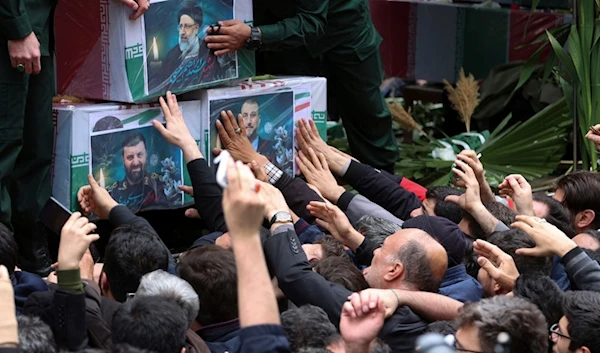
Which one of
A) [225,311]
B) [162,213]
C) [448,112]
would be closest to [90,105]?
[162,213]

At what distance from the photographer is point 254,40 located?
4.95 metres

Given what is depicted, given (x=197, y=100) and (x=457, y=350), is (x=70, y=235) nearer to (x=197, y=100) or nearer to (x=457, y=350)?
(x=457, y=350)

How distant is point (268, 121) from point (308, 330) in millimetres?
2148

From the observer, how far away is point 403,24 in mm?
8641

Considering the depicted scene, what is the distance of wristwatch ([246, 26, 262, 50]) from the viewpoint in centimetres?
493

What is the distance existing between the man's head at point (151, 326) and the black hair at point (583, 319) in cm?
119

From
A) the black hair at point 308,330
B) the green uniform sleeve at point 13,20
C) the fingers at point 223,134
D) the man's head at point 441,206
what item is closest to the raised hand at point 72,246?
the black hair at point 308,330

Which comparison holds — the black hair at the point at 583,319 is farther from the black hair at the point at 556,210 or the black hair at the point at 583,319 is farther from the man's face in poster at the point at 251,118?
the man's face in poster at the point at 251,118

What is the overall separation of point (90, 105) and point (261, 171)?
2.67 ft

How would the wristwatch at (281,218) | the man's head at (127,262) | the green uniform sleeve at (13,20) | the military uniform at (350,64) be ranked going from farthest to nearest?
the military uniform at (350,64) → the green uniform sleeve at (13,20) → the wristwatch at (281,218) → the man's head at (127,262)

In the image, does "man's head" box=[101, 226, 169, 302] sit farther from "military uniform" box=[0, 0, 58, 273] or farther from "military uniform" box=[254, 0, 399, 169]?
"military uniform" box=[254, 0, 399, 169]

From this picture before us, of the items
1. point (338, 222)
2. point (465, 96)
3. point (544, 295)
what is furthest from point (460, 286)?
point (465, 96)

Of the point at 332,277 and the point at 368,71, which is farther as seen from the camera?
the point at 368,71

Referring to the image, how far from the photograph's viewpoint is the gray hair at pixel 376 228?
14.3 feet
